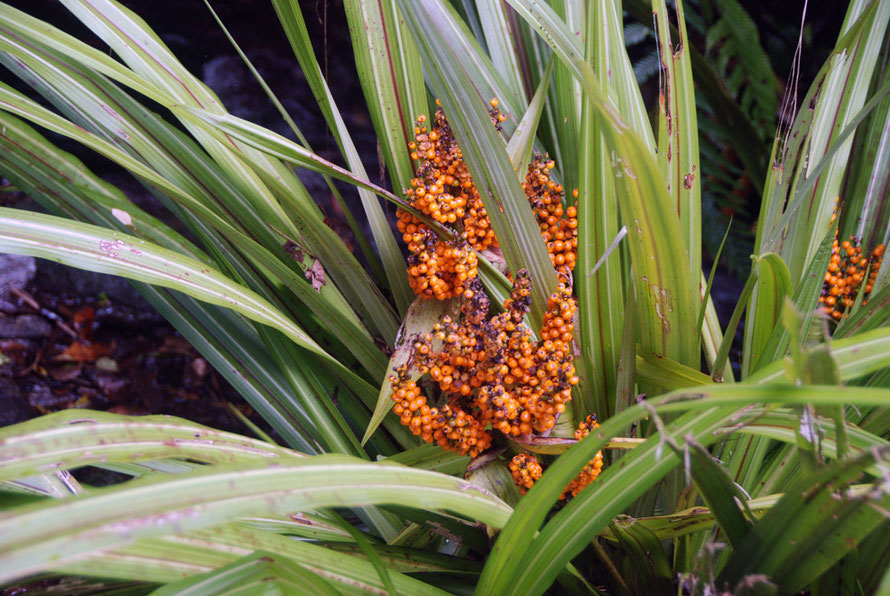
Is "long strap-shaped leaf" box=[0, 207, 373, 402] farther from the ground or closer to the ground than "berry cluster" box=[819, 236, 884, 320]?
farther from the ground

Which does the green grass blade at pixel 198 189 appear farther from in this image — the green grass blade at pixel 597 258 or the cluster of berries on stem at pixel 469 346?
the green grass blade at pixel 597 258

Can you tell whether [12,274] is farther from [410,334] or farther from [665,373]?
[665,373]

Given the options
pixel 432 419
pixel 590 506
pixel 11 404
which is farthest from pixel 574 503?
pixel 11 404

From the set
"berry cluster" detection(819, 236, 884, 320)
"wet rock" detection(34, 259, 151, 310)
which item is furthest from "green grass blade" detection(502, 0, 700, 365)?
"wet rock" detection(34, 259, 151, 310)

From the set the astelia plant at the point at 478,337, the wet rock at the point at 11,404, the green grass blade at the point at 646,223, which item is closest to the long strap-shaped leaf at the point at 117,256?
the astelia plant at the point at 478,337

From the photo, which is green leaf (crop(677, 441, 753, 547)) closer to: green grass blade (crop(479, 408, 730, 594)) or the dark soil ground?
green grass blade (crop(479, 408, 730, 594))
